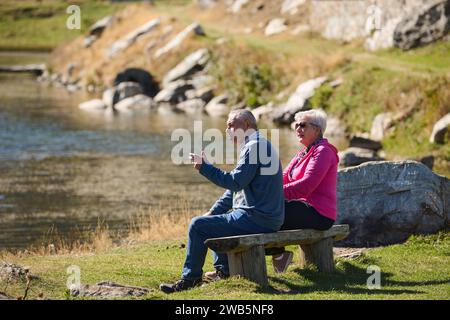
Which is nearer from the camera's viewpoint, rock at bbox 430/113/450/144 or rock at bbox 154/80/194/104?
rock at bbox 430/113/450/144

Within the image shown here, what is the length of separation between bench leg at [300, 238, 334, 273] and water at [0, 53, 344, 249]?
27.9ft

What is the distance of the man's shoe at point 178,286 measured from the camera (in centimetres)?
1134

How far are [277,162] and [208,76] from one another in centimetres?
4265

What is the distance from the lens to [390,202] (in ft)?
50.9

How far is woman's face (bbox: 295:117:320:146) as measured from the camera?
39.6 feet

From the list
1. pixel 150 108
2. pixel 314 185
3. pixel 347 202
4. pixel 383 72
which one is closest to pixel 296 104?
pixel 383 72

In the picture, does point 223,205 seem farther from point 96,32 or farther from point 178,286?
point 96,32

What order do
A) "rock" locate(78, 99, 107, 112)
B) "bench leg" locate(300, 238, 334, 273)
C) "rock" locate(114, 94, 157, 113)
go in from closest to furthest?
"bench leg" locate(300, 238, 334, 273) → "rock" locate(78, 99, 107, 112) → "rock" locate(114, 94, 157, 113)

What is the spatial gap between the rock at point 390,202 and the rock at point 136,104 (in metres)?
35.7

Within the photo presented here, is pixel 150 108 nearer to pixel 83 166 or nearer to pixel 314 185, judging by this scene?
pixel 83 166

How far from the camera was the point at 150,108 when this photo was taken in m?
51.2

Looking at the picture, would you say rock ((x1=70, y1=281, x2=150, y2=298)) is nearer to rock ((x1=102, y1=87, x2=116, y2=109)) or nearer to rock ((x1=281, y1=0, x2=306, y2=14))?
rock ((x1=102, y1=87, x2=116, y2=109))

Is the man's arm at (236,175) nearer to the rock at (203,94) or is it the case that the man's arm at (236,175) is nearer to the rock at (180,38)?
the rock at (203,94)

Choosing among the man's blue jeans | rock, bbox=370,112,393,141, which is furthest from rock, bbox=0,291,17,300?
rock, bbox=370,112,393,141
